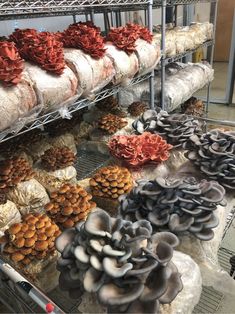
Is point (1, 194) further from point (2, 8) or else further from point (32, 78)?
point (2, 8)

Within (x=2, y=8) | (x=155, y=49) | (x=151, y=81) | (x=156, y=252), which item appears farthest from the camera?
(x=151, y=81)

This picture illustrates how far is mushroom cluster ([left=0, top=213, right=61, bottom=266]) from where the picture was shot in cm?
98

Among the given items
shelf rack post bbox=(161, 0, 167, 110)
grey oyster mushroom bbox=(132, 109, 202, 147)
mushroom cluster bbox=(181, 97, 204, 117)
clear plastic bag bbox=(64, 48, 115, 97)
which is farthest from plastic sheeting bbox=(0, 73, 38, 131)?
mushroom cluster bbox=(181, 97, 204, 117)

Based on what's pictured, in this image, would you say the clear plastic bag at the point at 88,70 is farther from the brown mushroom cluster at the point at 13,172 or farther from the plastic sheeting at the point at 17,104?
the brown mushroom cluster at the point at 13,172

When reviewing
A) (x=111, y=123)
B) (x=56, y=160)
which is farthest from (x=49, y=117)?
(x=111, y=123)

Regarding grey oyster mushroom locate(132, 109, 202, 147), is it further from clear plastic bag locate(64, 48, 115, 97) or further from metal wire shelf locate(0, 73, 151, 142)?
clear plastic bag locate(64, 48, 115, 97)

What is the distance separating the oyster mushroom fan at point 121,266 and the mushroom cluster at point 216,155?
1.93ft

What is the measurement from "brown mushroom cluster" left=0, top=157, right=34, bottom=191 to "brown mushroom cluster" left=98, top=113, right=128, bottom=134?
681 mm

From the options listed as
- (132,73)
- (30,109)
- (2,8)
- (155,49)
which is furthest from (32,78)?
→ (155,49)

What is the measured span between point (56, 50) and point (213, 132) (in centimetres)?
87

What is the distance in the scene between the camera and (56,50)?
3.91 feet

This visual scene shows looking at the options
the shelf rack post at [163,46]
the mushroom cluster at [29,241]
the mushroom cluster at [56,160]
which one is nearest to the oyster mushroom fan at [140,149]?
the mushroom cluster at [56,160]

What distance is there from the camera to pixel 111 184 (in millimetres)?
1334

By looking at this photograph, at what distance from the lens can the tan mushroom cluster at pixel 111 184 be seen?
1327 millimetres
